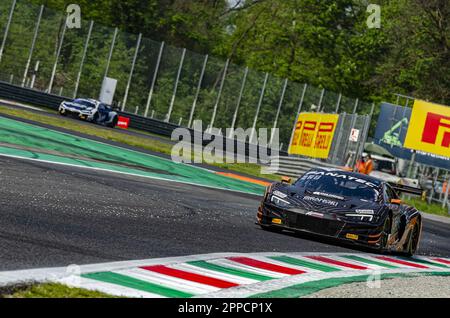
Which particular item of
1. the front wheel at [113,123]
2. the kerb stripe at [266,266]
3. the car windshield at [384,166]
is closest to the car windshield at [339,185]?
the kerb stripe at [266,266]

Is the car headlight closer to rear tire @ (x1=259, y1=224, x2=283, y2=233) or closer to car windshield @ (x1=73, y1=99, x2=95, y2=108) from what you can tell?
rear tire @ (x1=259, y1=224, x2=283, y2=233)

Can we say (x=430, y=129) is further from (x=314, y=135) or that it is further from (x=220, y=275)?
(x=220, y=275)

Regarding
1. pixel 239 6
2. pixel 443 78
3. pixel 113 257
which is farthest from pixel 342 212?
pixel 239 6

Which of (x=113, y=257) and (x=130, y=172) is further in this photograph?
(x=130, y=172)

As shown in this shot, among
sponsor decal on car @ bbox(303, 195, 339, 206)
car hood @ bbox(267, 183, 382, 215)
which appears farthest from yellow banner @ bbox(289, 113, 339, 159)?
sponsor decal on car @ bbox(303, 195, 339, 206)

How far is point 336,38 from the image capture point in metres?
65.5

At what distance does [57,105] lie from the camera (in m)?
45.1

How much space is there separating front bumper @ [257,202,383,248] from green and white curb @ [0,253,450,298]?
104 cm

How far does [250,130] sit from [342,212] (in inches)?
1307

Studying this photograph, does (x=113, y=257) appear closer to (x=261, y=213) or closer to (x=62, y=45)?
(x=261, y=213)

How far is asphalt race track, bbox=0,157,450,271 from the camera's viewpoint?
905cm

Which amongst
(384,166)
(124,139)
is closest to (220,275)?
Result: (124,139)

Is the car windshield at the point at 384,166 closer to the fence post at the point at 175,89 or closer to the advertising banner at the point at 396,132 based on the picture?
the advertising banner at the point at 396,132

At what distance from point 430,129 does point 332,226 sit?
23.8 m
